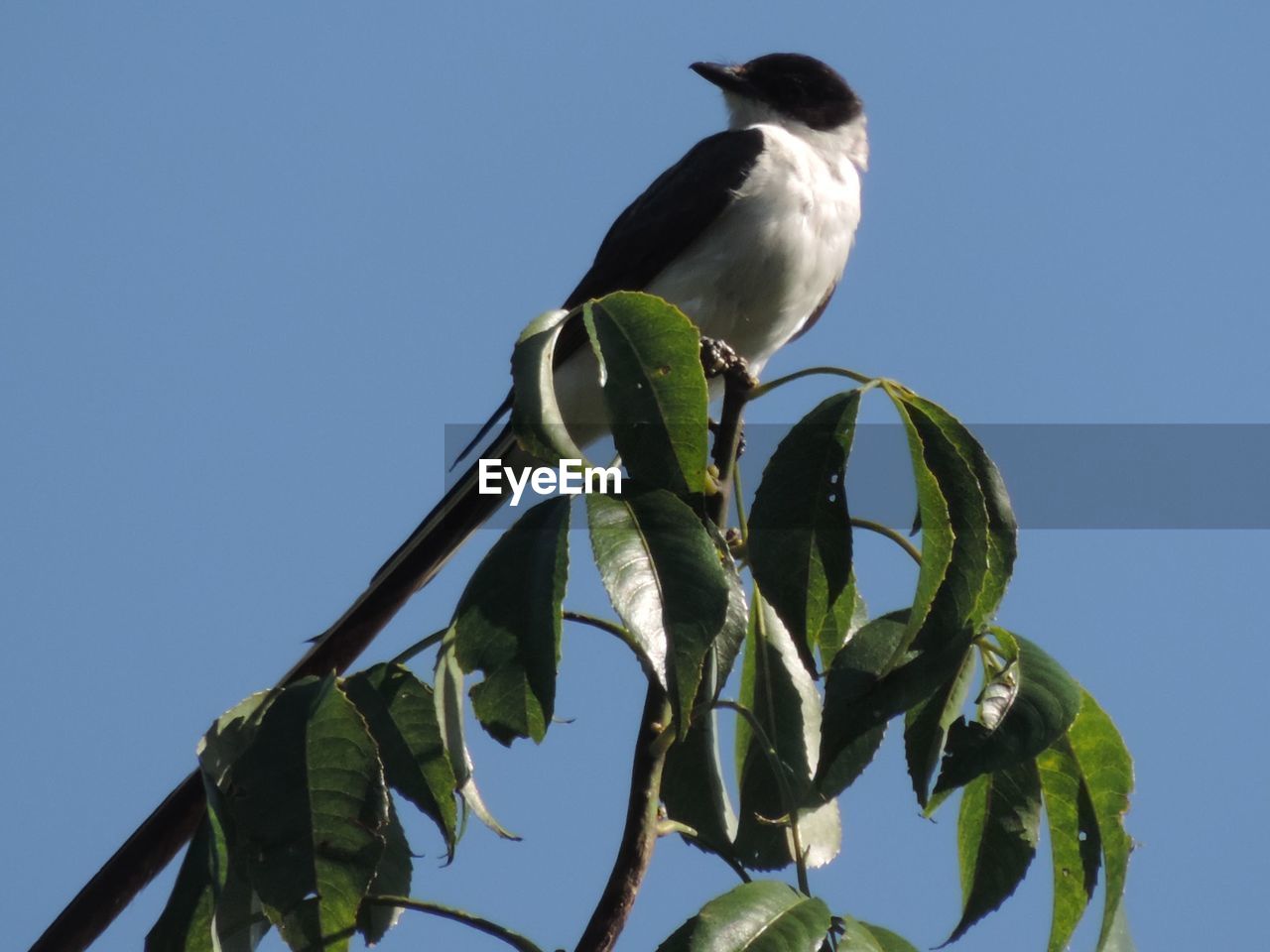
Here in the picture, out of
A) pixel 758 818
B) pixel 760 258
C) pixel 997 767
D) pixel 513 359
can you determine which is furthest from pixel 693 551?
pixel 760 258

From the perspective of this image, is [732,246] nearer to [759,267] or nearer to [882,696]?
[759,267]

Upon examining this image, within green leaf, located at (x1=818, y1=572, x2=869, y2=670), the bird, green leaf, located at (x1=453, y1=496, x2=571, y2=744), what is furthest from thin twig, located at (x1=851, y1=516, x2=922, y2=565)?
the bird

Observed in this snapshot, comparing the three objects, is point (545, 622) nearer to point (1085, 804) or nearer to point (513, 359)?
point (513, 359)

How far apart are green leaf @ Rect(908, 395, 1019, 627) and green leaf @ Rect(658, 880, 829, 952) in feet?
1.41

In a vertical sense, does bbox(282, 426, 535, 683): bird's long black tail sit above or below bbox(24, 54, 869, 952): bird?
below

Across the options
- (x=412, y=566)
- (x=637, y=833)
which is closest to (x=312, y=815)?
(x=637, y=833)

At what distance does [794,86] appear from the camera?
5887 millimetres

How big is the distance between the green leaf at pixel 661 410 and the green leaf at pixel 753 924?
0.51 meters

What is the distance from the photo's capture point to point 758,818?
2.34 metres

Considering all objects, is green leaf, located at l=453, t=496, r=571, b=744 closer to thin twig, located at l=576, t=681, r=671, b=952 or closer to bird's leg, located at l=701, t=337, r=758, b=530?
thin twig, located at l=576, t=681, r=671, b=952

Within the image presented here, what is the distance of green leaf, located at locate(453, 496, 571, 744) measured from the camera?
74.7 inches

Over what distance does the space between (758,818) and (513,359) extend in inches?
31.3

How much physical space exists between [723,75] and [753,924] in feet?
14.6

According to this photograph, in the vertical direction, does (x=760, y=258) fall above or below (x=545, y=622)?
above
